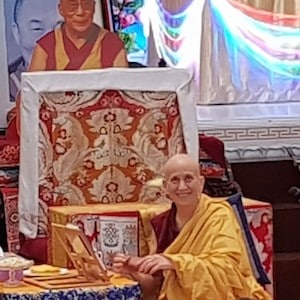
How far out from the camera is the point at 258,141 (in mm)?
6121

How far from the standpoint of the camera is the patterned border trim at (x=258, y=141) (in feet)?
19.7

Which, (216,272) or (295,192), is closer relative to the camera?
(216,272)

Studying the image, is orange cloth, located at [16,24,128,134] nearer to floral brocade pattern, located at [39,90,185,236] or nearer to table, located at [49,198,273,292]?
floral brocade pattern, located at [39,90,185,236]

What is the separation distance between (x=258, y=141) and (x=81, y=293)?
114 inches

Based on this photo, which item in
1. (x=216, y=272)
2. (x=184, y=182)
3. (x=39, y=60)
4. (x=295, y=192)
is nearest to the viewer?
(x=216, y=272)

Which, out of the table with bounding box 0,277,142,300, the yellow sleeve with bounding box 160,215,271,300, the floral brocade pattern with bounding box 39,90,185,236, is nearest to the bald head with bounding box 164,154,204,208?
the yellow sleeve with bounding box 160,215,271,300

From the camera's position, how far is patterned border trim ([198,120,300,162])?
601cm

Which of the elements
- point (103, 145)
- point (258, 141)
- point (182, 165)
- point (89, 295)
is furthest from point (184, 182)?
point (258, 141)

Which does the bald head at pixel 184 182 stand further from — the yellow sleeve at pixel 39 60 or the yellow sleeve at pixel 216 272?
the yellow sleeve at pixel 39 60

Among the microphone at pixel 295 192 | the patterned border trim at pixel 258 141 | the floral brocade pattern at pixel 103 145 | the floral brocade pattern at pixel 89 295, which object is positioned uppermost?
the floral brocade pattern at pixel 103 145

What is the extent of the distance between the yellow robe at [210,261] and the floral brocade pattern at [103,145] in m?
0.71

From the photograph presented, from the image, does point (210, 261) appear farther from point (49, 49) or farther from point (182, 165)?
point (49, 49)

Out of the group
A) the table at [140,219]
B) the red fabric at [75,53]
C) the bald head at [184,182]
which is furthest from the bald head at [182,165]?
the red fabric at [75,53]

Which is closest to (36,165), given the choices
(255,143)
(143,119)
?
(143,119)
